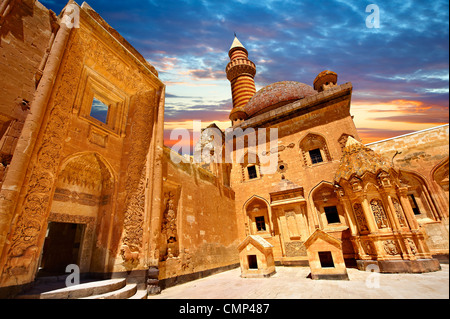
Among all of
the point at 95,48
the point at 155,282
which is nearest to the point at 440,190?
the point at 155,282

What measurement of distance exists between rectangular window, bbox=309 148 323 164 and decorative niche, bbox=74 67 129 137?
9754 millimetres

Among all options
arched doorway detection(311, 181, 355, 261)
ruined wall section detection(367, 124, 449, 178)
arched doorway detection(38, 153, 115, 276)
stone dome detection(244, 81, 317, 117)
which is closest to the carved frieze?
arched doorway detection(38, 153, 115, 276)

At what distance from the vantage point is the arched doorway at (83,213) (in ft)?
17.3

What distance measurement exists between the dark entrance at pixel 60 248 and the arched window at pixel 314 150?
10950mm

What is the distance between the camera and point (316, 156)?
37.4 ft

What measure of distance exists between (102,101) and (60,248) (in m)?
5.13

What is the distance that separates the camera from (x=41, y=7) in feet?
15.8

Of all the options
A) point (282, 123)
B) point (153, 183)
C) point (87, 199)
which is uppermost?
point (282, 123)

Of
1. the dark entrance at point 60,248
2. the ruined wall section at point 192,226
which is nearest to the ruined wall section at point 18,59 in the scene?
the dark entrance at point 60,248

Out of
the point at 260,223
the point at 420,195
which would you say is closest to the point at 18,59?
the point at 260,223

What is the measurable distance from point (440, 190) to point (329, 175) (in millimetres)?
4662
